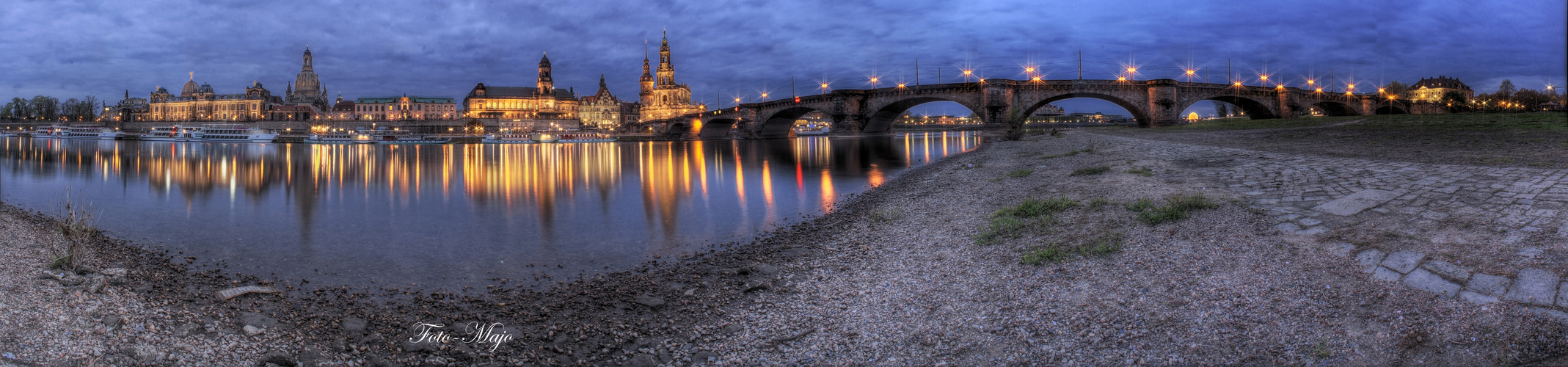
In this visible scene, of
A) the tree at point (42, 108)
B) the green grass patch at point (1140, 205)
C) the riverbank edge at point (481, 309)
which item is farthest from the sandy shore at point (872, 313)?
the tree at point (42, 108)

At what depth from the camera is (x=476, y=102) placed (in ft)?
581

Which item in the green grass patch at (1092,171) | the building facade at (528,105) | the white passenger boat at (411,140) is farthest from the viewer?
the building facade at (528,105)

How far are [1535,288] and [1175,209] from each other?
15.0 ft

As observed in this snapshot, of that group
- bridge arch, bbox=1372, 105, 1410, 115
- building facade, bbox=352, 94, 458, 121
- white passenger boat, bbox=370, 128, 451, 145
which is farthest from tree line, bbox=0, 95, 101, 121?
bridge arch, bbox=1372, 105, 1410, 115

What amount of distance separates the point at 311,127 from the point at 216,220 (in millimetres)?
157530

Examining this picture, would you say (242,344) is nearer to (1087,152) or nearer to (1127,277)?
(1127,277)

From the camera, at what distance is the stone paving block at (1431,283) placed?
18.0 ft

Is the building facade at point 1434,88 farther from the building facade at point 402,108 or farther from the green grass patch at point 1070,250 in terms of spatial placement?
the building facade at point 402,108

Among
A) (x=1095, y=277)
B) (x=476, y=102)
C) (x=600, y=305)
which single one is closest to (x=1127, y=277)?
(x=1095, y=277)

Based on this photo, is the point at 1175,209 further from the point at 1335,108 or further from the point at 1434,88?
the point at 1434,88

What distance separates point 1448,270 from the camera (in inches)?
232
